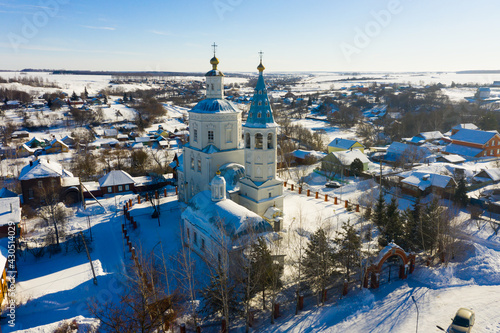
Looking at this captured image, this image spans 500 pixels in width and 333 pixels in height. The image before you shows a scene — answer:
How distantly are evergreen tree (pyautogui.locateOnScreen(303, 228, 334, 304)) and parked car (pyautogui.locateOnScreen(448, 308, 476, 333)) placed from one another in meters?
4.81

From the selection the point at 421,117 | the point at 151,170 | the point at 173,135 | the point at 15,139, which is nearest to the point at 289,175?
the point at 151,170

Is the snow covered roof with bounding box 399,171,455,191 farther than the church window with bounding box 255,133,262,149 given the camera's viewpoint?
Yes

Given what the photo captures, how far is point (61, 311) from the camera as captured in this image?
1361cm

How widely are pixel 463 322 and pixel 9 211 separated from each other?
82.4ft

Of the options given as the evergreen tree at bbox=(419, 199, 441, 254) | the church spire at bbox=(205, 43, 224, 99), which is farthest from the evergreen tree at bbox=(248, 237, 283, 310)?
the church spire at bbox=(205, 43, 224, 99)

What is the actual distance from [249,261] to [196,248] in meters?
7.27

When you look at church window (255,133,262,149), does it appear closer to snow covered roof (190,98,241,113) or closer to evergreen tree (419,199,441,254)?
snow covered roof (190,98,241,113)

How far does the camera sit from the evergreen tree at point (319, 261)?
13.7m

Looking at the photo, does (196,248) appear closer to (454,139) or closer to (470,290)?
(470,290)

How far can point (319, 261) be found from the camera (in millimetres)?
13898

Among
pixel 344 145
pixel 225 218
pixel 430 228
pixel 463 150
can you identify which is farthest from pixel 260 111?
pixel 463 150

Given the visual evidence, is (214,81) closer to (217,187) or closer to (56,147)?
(217,187)

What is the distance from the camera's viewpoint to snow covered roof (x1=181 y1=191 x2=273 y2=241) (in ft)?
53.4

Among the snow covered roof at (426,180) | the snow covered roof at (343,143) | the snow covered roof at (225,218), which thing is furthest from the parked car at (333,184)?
the snow covered roof at (225,218)
